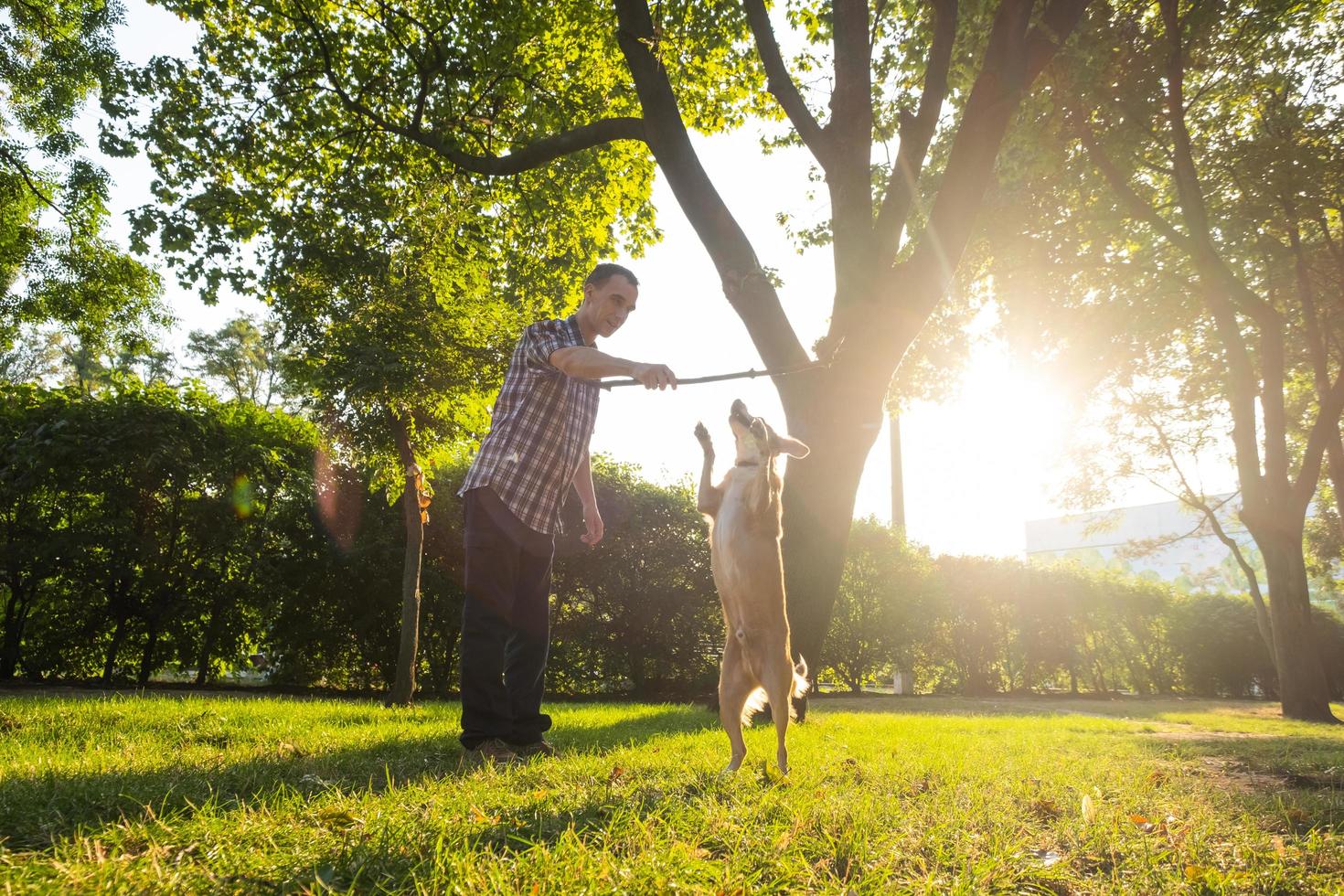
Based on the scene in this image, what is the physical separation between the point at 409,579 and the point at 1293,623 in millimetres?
13720

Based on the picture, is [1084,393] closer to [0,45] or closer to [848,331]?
[848,331]

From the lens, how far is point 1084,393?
1645 cm

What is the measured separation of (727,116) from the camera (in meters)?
11.2

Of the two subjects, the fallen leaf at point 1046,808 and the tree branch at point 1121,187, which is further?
the tree branch at point 1121,187

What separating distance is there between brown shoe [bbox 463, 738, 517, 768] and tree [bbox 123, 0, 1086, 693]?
11.3ft

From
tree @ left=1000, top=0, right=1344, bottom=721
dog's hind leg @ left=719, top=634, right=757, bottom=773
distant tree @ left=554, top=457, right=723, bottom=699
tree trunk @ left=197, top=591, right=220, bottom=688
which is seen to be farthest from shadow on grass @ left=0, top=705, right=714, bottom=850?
tree @ left=1000, top=0, right=1344, bottom=721

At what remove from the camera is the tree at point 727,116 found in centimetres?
661

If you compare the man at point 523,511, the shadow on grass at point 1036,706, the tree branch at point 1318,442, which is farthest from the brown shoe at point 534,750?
the tree branch at point 1318,442

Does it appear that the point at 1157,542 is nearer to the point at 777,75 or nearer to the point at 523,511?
the point at 777,75

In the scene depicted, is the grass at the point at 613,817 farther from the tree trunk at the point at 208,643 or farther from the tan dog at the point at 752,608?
the tree trunk at the point at 208,643

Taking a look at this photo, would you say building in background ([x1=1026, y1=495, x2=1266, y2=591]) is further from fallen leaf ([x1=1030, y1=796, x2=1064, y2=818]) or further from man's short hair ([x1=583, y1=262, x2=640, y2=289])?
man's short hair ([x1=583, y1=262, x2=640, y2=289])

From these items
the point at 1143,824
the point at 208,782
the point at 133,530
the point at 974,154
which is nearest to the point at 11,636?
the point at 133,530

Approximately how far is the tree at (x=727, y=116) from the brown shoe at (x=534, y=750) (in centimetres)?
312

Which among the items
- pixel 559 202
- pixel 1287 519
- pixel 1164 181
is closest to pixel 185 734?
pixel 559 202
